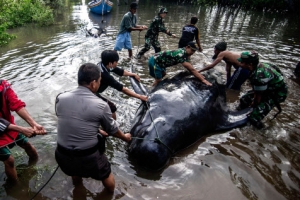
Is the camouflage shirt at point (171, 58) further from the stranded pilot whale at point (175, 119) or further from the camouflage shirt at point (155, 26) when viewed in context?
the camouflage shirt at point (155, 26)

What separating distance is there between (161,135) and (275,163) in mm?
2071

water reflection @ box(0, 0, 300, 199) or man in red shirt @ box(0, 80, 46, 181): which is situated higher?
man in red shirt @ box(0, 80, 46, 181)

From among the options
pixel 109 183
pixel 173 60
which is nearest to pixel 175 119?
pixel 109 183

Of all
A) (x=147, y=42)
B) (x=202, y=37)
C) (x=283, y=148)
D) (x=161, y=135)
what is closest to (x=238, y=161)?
(x=283, y=148)

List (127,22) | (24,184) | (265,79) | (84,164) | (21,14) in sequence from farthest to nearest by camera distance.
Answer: (21,14) → (127,22) → (265,79) → (24,184) → (84,164)

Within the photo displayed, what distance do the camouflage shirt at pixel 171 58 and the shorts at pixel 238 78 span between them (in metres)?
1.86

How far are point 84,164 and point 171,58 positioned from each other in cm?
358

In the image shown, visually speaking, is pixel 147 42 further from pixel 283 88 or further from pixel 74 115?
pixel 74 115

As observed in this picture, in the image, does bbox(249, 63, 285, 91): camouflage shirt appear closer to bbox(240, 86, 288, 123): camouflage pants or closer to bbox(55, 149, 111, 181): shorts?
bbox(240, 86, 288, 123): camouflage pants

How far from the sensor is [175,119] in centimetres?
368

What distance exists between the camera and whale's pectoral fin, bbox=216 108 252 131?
14.7 feet

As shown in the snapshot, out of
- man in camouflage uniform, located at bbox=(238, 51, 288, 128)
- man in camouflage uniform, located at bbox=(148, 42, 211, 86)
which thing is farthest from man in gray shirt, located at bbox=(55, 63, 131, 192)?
man in camouflage uniform, located at bbox=(238, 51, 288, 128)

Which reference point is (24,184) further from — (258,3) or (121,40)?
(258,3)

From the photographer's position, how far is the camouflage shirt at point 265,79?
13.8 ft
